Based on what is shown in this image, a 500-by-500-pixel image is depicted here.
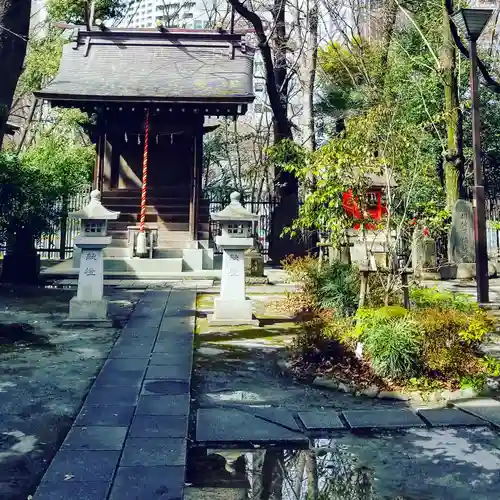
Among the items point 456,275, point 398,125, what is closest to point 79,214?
point 398,125

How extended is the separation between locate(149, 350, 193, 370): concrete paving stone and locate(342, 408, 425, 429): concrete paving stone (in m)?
1.85

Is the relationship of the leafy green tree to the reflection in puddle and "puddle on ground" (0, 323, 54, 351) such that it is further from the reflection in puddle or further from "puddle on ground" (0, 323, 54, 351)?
the reflection in puddle

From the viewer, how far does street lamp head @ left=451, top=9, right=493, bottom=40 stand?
856 centimetres

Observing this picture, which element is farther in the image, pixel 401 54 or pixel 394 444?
pixel 401 54

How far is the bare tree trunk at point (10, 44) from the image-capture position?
6.39 meters

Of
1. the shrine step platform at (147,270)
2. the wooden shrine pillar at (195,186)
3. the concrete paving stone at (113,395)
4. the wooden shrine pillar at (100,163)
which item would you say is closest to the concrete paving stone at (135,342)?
the concrete paving stone at (113,395)

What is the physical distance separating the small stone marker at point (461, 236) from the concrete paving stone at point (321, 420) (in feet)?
35.3

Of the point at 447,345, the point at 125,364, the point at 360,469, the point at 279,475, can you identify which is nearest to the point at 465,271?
the point at 447,345

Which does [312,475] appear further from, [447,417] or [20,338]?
[20,338]

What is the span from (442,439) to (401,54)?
57.1 feet

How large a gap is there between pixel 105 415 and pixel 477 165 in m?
7.19

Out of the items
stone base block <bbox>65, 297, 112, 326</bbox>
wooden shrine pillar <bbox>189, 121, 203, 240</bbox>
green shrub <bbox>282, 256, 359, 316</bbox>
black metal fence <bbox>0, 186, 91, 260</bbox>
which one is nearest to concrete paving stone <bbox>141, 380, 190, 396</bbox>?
stone base block <bbox>65, 297, 112, 326</bbox>

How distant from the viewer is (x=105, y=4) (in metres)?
20.5

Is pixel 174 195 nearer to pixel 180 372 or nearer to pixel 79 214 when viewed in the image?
pixel 79 214
